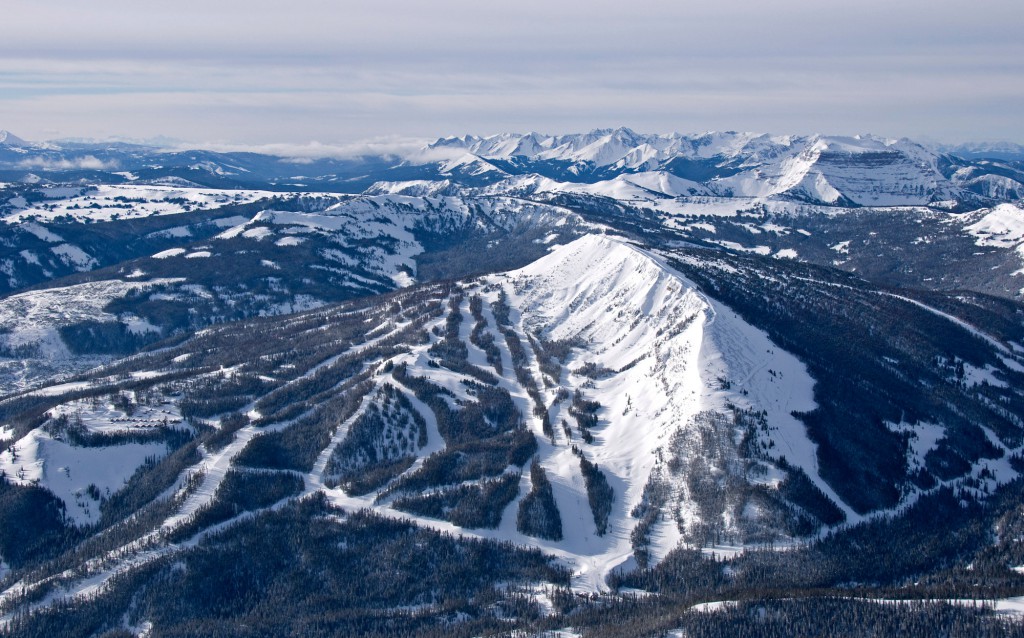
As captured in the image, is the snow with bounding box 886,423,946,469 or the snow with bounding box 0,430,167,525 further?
the snow with bounding box 886,423,946,469

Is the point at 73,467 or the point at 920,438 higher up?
the point at 73,467

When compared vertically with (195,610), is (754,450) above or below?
above

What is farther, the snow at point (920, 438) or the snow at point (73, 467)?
the snow at point (920, 438)

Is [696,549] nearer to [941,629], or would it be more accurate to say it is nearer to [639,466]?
[639,466]

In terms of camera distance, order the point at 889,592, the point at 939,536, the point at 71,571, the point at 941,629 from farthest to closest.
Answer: the point at 939,536, the point at 71,571, the point at 889,592, the point at 941,629

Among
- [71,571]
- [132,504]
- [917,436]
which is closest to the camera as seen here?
[71,571]

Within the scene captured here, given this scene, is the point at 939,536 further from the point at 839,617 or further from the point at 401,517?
the point at 401,517

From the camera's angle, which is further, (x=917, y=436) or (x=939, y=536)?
(x=917, y=436)

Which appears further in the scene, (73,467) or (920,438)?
(920,438)

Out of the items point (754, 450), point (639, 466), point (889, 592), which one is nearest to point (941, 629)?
point (889, 592)

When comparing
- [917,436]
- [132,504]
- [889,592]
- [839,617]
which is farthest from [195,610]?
[917,436]
